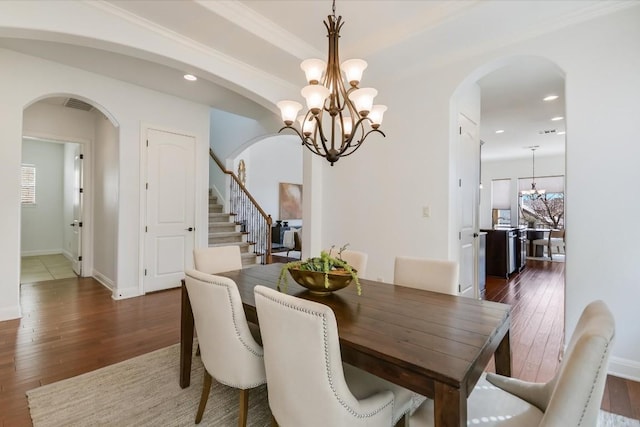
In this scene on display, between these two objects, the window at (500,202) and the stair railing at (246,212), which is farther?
the window at (500,202)

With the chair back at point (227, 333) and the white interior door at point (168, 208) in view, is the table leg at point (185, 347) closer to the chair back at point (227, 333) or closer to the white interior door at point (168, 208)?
the chair back at point (227, 333)

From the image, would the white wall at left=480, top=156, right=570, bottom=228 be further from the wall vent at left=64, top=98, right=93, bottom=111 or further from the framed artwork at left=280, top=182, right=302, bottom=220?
the wall vent at left=64, top=98, right=93, bottom=111

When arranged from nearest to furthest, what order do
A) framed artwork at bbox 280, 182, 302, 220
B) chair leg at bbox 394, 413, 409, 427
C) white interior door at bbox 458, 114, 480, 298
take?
chair leg at bbox 394, 413, 409, 427, white interior door at bbox 458, 114, 480, 298, framed artwork at bbox 280, 182, 302, 220

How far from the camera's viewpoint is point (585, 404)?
0.85 meters

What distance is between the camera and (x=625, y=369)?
2264mm

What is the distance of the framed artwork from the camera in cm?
986

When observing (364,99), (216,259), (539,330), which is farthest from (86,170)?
(539,330)

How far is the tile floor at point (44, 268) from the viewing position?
5.19 meters

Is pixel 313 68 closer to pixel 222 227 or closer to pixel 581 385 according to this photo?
pixel 581 385

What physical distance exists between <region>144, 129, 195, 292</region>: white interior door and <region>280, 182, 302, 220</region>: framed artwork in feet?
16.6

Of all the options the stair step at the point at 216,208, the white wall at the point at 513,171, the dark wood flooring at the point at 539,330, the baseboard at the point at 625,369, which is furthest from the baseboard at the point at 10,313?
the white wall at the point at 513,171

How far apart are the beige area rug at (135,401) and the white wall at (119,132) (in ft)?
6.86

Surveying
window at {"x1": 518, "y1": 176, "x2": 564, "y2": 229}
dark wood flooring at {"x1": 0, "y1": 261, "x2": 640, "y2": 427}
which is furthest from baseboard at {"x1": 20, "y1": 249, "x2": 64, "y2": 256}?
window at {"x1": 518, "y1": 176, "x2": 564, "y2": 229}

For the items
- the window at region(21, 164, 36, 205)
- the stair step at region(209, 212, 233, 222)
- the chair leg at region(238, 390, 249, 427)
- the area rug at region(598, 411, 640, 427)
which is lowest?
the area rug at region(598, 411, 640, 427)
